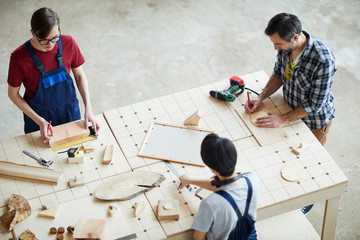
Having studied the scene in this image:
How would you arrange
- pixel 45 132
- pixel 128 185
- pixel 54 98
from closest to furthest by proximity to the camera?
pixel 128 185 → pixel 45 132 → pixel 54 98

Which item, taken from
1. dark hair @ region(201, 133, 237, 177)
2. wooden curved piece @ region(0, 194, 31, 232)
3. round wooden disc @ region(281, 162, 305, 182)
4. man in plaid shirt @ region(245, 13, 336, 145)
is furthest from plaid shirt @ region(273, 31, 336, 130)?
wooden curved piece @ region(0, 194, 31, 232)

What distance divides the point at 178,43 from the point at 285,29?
9.01 ft

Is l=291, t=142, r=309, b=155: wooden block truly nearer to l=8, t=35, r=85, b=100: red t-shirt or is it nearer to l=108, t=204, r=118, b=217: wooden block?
l=108, t=204, r=118, b=217: wooden block

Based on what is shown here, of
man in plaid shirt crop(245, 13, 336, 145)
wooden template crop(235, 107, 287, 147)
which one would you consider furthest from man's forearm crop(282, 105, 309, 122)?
wooden template crop(235, 107, 287, 147)

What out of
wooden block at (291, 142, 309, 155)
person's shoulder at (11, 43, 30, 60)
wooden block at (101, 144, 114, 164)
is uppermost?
person's shoulder at (11, 43, 30, 60)

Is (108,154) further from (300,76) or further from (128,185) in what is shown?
(300,76)

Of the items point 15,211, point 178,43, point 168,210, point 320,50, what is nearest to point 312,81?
point 320,50

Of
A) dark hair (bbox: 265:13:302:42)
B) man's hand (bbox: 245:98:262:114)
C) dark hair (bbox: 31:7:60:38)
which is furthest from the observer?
man's hand (bbox: 245:98:262:114)

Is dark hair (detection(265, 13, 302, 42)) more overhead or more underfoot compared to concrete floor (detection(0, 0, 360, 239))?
more overhead

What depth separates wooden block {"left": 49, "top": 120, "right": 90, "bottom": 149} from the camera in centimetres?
292

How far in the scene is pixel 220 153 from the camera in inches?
84.4

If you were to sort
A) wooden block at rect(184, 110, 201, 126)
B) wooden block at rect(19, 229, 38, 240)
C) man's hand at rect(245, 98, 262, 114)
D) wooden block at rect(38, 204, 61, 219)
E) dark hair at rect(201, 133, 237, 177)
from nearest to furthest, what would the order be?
dark hair at rect(201, 133, 237, 177)
wooden block at rect(19, 229, 38, 240)
wooden block at rect(38, 204, 61, 219)
wooden block at rect(184, 110, 201, 126)
man's hand at rect(245, 98, 262, 114)

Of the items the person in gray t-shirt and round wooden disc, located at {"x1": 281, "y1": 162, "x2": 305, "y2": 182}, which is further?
round wooden disc, located at {"x1": 281, "y1": 162, "x2": 305, "y2": 182}

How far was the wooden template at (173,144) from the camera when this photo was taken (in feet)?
9.39
